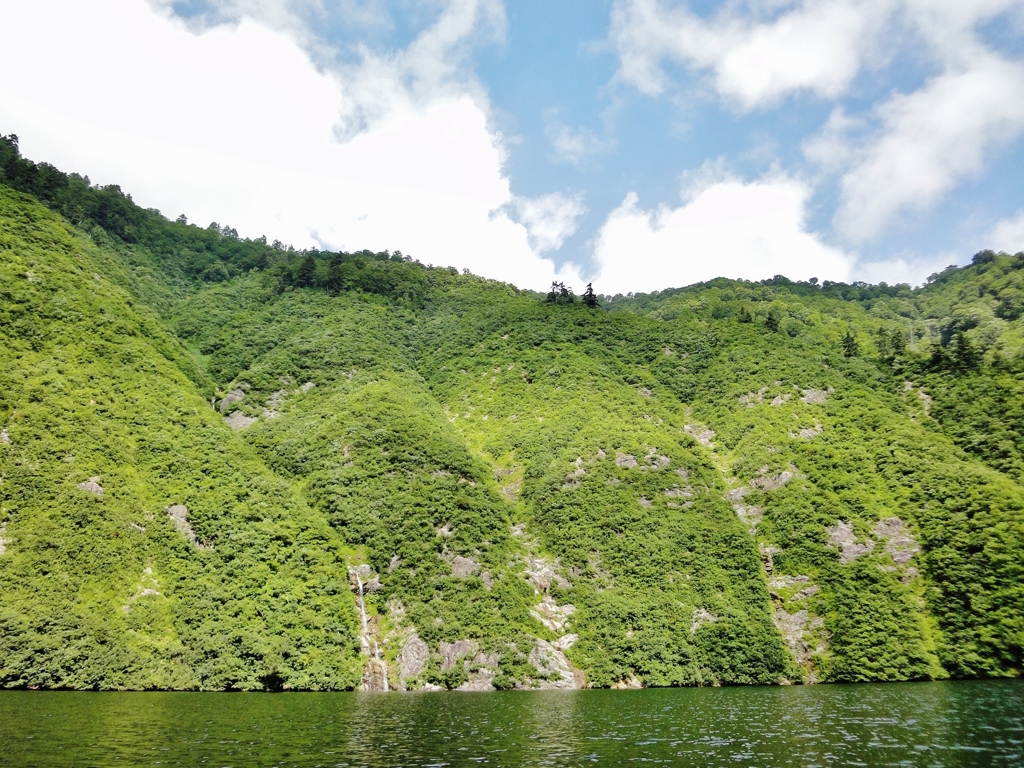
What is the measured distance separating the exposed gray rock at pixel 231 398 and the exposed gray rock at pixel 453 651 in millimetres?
60988

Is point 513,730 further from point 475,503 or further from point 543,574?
point 475,503

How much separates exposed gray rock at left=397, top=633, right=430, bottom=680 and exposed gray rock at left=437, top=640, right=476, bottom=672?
5.32 feet

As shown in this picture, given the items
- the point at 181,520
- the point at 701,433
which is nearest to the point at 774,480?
the point at 701,433

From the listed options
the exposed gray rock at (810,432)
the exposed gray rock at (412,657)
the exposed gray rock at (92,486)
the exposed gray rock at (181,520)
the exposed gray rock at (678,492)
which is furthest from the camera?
the exposed gray rock at (810,432)

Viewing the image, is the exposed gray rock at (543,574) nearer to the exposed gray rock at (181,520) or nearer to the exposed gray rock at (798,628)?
the exposed gray rock at (798,628)

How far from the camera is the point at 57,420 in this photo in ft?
234

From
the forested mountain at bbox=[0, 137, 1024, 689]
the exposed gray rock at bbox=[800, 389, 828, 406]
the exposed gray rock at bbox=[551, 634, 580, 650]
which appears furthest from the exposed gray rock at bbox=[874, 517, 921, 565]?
the exposed gray rock at bbox=[551, 634, 580, 650]

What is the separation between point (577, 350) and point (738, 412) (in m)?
36.1

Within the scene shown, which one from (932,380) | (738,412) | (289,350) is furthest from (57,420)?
(932,380)

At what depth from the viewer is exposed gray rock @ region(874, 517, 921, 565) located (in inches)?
3017

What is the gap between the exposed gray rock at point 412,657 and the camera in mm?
64125

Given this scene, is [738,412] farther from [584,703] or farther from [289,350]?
[289,350]

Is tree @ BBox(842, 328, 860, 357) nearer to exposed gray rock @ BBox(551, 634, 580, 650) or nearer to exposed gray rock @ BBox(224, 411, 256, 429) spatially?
exposed gray rock @ BBox(551, 634, 580, 650)

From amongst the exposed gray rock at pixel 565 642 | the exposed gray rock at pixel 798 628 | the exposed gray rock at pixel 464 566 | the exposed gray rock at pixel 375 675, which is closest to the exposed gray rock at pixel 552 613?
the exposed gray rock at pixel 565 642
